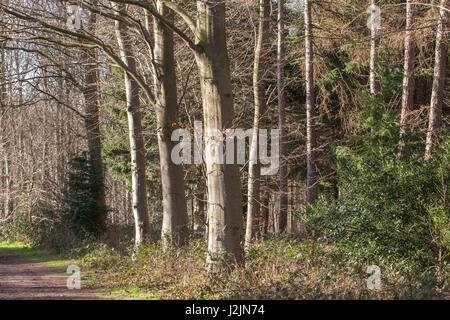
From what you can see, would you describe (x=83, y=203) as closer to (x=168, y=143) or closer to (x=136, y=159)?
(x=136, y=159)

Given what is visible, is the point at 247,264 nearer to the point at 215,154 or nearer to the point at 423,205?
the point at 215,154

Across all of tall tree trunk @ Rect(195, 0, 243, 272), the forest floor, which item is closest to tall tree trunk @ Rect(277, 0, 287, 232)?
tall tree trunk @ Rect(195, 0, 243, 272)

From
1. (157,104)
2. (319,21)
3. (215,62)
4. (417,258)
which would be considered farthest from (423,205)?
(319,21)

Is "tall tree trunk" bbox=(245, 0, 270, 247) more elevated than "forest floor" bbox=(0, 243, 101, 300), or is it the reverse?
"tall tree trunk" bbox=(245, 0, 270, 247)

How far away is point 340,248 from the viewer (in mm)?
9406

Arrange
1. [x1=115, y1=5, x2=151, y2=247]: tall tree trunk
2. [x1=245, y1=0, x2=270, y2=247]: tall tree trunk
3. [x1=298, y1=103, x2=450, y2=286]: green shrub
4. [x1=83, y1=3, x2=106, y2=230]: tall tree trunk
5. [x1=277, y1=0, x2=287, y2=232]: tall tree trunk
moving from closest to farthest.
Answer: [x1=298, y1=103, x2=450, y2=286]: green shrub < [x1=115, y1=5, x2=151, y2=247]: tall tree trunk < [x1=245, y1=0, x2=270, y2=247]: tall tree trunk < [x1=277, y1=0, x2=287, y2=232]: tall tree trunk < [x1=83, y1=3, x2=106, y2=230]: tall tree trunk

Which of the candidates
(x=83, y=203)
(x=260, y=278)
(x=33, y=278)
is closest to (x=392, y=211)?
(x=260, y=278)

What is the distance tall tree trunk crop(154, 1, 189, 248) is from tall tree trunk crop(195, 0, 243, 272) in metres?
2.82

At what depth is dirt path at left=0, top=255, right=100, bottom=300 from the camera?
891cm

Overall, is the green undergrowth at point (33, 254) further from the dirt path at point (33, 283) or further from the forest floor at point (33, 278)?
the dirt path at point (33, 283)

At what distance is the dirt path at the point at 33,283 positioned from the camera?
8914mm

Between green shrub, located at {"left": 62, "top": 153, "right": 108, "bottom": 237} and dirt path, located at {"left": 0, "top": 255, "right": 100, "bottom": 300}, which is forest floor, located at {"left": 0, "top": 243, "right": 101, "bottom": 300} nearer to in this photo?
dirt path, located at {"left": 0, "top": 255, "right": 100, "bottom": 300}
